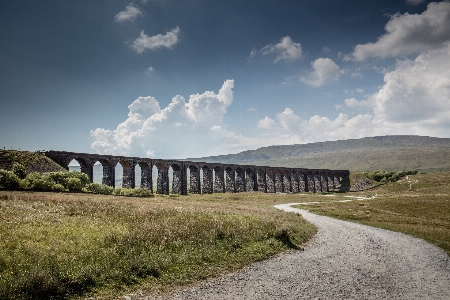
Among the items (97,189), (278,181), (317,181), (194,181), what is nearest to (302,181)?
(317,181)

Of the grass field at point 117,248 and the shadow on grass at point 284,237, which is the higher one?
the grass field at point 117,248

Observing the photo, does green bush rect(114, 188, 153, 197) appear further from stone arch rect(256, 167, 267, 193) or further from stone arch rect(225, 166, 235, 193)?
stone arch rect(256, 167, 267, 193)

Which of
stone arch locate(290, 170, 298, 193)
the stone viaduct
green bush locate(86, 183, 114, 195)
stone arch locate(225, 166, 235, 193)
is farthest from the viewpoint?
stone arch locate(290, 170, 298, 193)

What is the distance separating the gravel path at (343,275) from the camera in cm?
961

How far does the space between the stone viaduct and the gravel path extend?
46341 millimetres

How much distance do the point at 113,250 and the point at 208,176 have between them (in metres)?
62.7

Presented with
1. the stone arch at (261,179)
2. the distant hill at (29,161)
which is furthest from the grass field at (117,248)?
the stone arch at (261,179)

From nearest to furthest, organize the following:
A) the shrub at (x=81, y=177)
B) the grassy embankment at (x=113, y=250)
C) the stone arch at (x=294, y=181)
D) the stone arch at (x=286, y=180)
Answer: the grassy embankment at (x=113, y=250)
the shrub at (x=81, y=177)
the stone arch at (x=286, y=180)
the stone arch at (x=294, y=181)

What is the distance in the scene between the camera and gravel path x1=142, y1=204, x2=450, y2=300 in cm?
961

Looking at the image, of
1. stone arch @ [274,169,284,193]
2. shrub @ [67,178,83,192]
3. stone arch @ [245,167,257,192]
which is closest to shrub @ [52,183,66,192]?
shrub @ [67,178,83,192]

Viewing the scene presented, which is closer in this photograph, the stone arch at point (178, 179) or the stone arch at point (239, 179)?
the stone arch at point (178, 179)

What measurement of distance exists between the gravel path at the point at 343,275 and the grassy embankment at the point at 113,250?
41.8 inches

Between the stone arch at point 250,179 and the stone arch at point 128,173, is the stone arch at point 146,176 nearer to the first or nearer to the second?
the stone arch at point 128,173

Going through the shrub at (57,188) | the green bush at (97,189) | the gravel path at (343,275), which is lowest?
the gravel path at (343,275)
